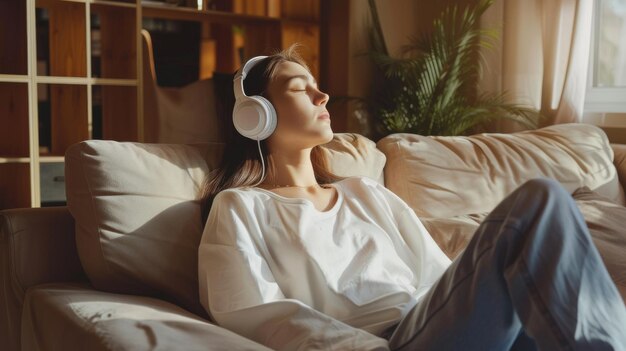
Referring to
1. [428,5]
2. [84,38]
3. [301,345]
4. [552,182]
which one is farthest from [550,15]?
[301,345]

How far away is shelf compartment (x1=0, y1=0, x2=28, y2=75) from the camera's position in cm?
312

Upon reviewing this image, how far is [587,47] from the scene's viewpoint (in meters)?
3.09

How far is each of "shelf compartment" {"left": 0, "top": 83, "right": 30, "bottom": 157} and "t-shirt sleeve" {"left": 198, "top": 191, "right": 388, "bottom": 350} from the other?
5.97 ft

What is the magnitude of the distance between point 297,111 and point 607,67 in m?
2.12

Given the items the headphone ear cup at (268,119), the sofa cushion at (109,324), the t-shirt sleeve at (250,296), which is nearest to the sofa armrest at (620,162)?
the headphone ear cup at (268,119)

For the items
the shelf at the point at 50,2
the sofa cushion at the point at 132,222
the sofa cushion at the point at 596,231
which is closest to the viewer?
the sofa cushion at the point at 132,222

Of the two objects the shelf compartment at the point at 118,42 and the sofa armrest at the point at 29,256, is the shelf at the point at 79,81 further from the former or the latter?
the sofa armrest at the point at 29,256

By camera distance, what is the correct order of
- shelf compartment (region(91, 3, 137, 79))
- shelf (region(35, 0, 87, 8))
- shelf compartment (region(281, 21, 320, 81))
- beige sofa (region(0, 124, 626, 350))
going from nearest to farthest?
1. beige sofa (region(0, 124, 626, 350))
2. shelf (region(35, 0, 87, 8))
3. shelf compartment (region(91, 3, 137, 79))
4. shelf compartment (region(281, 21, 320, 81))

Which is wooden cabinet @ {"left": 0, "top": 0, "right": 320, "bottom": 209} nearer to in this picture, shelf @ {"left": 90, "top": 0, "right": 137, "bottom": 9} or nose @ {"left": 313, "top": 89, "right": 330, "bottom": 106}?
shelf @ {"left": 90, "top": 0, "right": 137, "bottom": 9}

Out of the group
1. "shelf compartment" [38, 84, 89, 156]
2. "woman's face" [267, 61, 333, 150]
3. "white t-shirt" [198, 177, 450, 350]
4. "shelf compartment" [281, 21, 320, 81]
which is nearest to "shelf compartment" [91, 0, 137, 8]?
"shelf compartment" [38, 84, 89, 156]

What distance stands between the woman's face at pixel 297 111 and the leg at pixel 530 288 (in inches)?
23.8

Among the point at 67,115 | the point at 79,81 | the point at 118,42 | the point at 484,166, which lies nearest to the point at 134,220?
the point at 484,166

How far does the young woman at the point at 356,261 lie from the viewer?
42.6 inches

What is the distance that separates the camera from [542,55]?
3.27 metres
